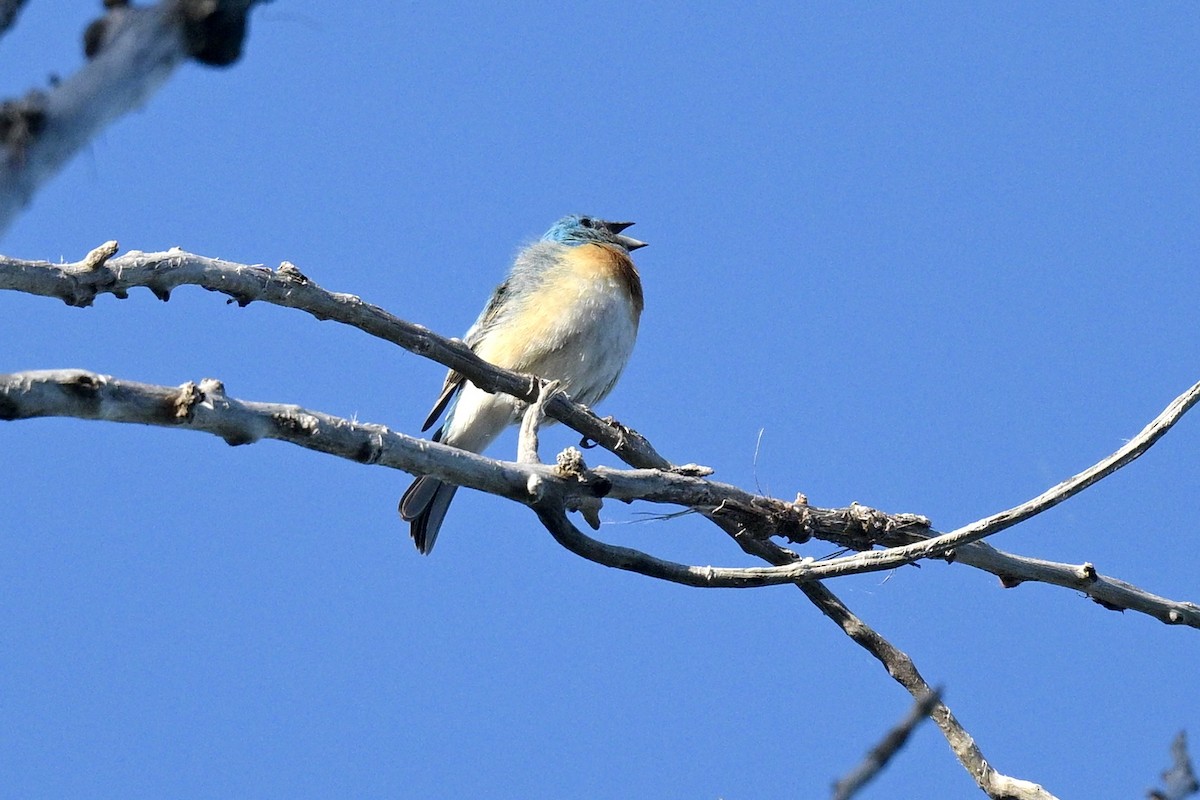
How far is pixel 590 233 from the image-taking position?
880 cm

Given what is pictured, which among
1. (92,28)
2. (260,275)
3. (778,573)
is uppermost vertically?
(260,275)

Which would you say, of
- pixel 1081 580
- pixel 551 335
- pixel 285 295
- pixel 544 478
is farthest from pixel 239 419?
pixel 551 335

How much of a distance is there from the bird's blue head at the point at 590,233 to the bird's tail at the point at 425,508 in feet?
7.83

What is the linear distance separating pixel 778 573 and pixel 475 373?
67.6 inches

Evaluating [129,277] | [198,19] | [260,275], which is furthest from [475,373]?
[198,19]

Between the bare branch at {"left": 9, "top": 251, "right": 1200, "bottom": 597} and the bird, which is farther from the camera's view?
the bird

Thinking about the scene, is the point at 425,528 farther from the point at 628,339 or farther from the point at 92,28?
the point at 92,28

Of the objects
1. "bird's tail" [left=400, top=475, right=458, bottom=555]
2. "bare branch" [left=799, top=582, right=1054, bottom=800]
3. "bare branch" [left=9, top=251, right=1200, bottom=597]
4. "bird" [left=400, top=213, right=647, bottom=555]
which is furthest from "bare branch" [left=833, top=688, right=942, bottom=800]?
"bird" [left=400, top=213, right=647, bottom=555]

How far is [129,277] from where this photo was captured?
164 inches

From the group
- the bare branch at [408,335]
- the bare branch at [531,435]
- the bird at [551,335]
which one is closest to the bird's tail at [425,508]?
the bird at [551,335]

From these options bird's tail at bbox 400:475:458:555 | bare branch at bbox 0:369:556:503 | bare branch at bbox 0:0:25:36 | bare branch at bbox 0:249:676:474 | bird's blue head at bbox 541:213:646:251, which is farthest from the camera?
bird's blue head at bbox 541:213:646:251

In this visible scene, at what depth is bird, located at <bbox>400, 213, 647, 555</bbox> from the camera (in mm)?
7465

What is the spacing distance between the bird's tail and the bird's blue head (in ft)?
7.83

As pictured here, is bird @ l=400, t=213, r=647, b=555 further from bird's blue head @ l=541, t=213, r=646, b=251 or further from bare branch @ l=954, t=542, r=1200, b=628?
bare branch @ l=954, t=542, r=1200, b=628
